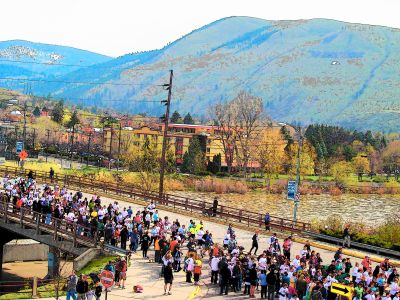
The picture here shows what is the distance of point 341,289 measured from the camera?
21.5 meters

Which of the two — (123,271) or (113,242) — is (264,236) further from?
(123,271)

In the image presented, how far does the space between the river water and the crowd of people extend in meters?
34.4

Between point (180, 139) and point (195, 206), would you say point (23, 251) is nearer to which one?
point (195, 206)

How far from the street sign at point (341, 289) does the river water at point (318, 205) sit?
144ft

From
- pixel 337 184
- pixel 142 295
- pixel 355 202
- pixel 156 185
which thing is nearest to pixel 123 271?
pixel 142 295

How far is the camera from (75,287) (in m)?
22.3

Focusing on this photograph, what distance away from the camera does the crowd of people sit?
2362cm

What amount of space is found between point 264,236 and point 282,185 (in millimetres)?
56410

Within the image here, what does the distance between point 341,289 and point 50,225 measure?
56.1 feet

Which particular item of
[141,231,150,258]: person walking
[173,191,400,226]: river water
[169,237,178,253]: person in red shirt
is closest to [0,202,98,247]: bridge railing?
[141,231,150,258]: person walking

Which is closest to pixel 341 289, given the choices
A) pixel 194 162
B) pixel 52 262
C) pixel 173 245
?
pixel 173 245

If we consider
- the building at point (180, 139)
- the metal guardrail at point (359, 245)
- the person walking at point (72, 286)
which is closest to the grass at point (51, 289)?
the person walking at point (72, 286)

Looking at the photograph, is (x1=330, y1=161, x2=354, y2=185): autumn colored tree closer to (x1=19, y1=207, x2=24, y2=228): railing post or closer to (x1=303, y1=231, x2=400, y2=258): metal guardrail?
(x1=303, y1=231, x2=400, y2=258): metal guardrail

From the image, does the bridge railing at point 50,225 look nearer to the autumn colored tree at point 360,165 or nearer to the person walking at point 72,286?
the person walking at point 72,286
